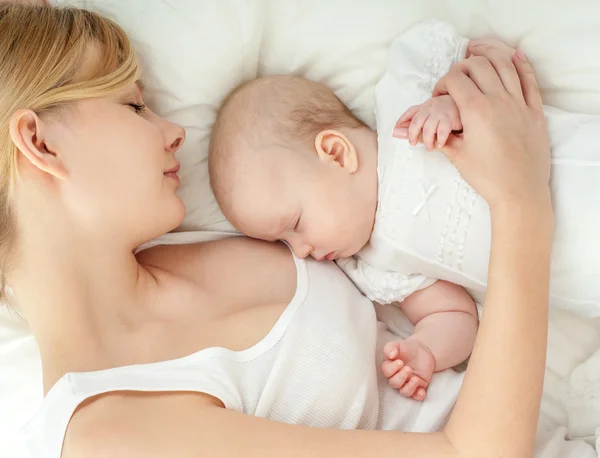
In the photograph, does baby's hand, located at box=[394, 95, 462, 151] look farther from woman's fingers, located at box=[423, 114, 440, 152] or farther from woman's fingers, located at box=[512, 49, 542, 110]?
woman's fingers, located at box=[512, 49, 542, 110]

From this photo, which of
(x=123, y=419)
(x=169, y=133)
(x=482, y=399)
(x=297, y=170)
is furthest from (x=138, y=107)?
(x=482, y=399)

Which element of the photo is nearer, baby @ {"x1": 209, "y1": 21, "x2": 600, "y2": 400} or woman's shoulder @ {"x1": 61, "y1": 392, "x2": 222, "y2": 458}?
woman's shoulder @ {"x1": 61, "y1": 392, "x2": 222, "y2": 458}

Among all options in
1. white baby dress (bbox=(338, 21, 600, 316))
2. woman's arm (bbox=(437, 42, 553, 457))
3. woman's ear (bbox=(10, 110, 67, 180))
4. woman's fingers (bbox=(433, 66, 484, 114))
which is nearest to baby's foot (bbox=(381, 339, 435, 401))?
white baby dress (bbox=(338, 21, 600, 316))

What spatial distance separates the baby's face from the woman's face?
0.16 meters

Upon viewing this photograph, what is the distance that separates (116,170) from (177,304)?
0.89ft

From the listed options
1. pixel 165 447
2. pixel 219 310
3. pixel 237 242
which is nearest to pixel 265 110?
pixel 237 242

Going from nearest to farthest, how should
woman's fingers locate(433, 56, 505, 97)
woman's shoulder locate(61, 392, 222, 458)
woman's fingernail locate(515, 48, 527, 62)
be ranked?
woman's shoulder locate(61, 392, 222, 458)
woman's fingers locate(433, 56, 505, 97)
woman's fingernail locate(515, 48, 527, 62)

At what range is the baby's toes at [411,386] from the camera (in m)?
1.29

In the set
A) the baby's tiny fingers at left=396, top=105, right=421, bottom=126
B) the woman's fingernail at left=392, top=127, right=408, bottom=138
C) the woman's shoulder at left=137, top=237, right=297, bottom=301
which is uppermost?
the baby's tiny fingers at left=396, top=105, right=421, bottom=126

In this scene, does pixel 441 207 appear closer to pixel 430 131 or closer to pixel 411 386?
pixel 430 131

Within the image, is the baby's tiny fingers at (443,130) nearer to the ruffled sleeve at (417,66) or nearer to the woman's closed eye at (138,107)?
the ruffled sleeve at (417,66)

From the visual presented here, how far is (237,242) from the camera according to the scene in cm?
148

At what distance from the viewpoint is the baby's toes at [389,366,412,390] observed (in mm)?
1294

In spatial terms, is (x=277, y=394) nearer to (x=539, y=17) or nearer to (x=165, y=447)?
(x=165, y=447)
